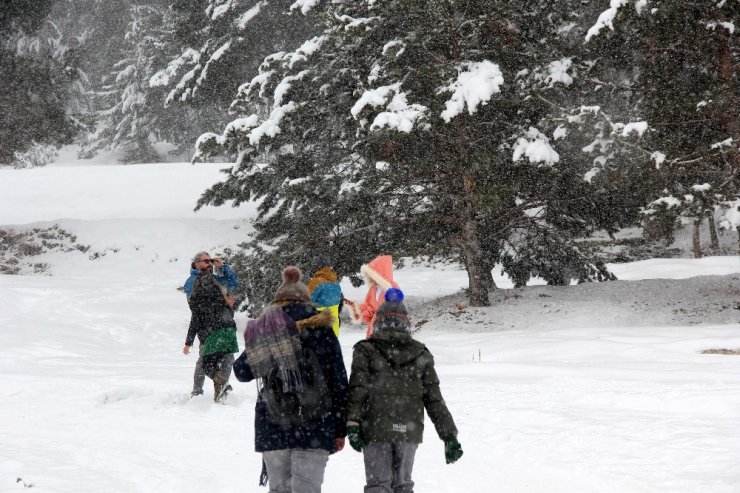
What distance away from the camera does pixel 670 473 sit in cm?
560

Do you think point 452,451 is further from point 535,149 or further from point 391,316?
point 535,149

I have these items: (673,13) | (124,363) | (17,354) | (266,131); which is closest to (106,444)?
(124,363)

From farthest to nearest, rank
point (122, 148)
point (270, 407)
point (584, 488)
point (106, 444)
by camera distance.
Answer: point (122, 148), point (106, 444), point (584, 488), point (270, 407)

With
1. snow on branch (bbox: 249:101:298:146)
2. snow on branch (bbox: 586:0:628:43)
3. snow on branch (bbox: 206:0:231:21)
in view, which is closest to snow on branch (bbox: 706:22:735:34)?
snow on branch (bbox: 586:0:628:43)

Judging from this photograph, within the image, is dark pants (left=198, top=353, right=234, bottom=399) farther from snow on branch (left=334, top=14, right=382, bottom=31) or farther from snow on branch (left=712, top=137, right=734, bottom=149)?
snow on branch (left=712, top=137, right=734, bottom=149)

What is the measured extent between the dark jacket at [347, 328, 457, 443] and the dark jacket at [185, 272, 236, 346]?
4.59 meters

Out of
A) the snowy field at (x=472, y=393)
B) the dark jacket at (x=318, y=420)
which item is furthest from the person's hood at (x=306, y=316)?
the snowy field at (x=472, y=393)

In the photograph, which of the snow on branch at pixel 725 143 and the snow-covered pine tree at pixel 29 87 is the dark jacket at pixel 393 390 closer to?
the snow on branch at pixel 725 143

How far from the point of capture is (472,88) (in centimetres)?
1262

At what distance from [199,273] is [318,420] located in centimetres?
496

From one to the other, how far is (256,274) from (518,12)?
7558mm

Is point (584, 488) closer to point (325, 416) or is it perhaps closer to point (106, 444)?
point (325, 416)

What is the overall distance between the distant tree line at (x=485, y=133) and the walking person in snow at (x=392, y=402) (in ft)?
27.8

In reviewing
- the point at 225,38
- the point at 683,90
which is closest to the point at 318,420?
the point at 683,90
